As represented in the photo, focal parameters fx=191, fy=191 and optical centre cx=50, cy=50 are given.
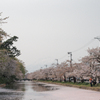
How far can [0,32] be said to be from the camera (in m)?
17.9

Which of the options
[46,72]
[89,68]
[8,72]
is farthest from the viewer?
[46,72]

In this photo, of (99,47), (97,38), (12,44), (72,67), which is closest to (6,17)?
(97,38)

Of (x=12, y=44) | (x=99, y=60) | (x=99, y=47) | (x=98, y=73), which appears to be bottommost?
(x=98, y=73)

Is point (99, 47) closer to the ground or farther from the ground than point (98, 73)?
farther from the ground

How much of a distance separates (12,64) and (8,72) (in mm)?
3575

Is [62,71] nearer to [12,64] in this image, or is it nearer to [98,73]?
[12,64]

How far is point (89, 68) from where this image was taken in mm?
32250

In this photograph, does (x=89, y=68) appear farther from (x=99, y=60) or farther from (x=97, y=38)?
(x=97, y=38)

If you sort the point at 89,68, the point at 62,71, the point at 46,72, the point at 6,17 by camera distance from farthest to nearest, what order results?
the point at 46,72 < the point at 62,71 < the point at 89,68 < the point at 6,17

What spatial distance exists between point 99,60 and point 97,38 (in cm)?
354

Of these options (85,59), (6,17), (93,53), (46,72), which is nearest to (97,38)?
(93,53)

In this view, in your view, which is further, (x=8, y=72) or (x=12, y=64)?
(x=12, y=64)

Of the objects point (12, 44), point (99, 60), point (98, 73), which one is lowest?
point (98, 73)

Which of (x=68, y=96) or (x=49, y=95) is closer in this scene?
(x=68, y=96)
